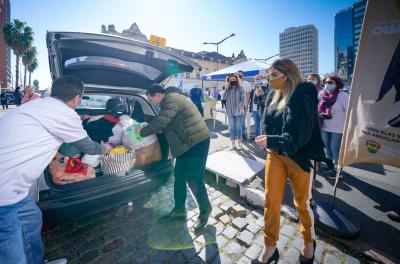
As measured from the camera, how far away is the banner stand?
249cm

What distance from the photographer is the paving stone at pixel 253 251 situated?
2.30 m

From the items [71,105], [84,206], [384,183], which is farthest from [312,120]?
[384,183]

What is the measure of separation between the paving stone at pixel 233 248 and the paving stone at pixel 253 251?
0.11 meters

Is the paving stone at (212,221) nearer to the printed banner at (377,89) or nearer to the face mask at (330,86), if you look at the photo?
the printed banner at (377,89)

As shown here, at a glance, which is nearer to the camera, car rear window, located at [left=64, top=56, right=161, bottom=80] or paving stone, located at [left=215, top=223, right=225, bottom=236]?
paving stone, located at [left=215, top=223, right=225, bottom=236]

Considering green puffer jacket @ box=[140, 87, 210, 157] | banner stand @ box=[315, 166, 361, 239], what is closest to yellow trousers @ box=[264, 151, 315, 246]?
banner stand @ box=[315, 166, 361, 239]

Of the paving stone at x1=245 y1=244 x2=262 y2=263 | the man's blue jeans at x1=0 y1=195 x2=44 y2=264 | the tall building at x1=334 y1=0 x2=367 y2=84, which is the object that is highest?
the tall building at x1=334 y1=0 x2=367 y2=84

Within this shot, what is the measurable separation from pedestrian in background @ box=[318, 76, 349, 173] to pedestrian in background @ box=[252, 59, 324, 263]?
8.96ft

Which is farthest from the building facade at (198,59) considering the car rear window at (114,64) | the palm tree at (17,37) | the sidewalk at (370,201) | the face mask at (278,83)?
the palm tree at (17,37)

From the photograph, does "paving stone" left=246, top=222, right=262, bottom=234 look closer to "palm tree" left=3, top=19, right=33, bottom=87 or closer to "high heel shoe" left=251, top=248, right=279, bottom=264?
"high heel shoe" left=251, top=248, right=279, bottom=264

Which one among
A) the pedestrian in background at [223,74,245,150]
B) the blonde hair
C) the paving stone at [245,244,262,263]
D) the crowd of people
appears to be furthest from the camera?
the pedestrian in background at [223,74,245,150]

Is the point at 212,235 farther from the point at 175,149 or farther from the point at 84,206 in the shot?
the point at 84,206

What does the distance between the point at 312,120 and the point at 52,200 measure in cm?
259

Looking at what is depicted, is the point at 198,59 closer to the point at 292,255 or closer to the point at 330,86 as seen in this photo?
the point at 330,86
